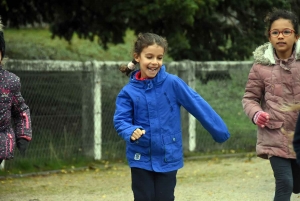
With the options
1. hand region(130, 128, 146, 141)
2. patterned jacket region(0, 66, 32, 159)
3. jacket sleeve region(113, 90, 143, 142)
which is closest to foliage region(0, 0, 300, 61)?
patterned jacket region(0, 66, 32, 159)

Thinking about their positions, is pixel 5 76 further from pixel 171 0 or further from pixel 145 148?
pixel 171 0

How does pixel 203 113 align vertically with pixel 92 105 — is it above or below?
above

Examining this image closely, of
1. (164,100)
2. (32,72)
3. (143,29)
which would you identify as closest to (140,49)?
(164,100)

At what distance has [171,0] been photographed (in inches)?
421

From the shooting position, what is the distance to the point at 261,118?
5469 millimetres

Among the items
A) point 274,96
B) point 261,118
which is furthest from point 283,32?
point 261,118

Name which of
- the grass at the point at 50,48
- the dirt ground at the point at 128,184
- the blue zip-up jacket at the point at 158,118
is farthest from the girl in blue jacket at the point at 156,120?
the grass at the point at 50,48

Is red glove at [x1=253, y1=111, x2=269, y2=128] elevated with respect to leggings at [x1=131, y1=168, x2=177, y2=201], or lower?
elevated

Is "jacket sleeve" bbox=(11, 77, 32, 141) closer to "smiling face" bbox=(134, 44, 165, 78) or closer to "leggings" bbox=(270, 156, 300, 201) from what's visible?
"smiling face" bbox=(134, 44, 165, 78)

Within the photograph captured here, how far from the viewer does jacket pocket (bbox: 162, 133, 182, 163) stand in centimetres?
524

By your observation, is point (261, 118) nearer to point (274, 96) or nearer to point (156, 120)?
point (274, 96)

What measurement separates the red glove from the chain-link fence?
5314mm

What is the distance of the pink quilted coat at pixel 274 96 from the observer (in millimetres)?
5500

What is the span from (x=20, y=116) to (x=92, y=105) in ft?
17.2
